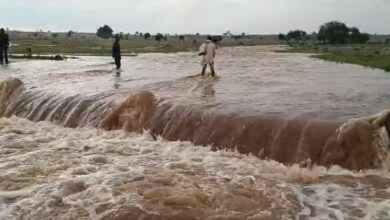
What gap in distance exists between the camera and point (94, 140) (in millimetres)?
11633

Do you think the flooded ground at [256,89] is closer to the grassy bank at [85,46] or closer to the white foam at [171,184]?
the white foam at [171,184]

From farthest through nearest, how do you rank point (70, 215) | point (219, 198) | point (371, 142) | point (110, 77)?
point (110, 77) → point (371, 142) → point (219, 198) → point (70, 215)

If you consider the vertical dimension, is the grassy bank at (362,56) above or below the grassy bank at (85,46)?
above

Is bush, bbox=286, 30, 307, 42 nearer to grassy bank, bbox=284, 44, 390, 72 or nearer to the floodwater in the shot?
grassy bank, bbox=284, 44, 390, 72

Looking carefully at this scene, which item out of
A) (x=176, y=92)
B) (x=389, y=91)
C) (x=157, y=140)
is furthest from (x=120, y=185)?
(x=389, y=91)

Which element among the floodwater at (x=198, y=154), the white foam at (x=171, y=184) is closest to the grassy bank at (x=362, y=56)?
the floodwater at (x=198, y=154)

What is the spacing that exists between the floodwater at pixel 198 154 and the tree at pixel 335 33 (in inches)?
2379

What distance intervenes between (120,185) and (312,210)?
277cm

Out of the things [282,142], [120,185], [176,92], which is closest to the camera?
[120,185]

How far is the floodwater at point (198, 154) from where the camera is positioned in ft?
23.4

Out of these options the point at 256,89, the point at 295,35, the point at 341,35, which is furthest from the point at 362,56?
the point at 295,35

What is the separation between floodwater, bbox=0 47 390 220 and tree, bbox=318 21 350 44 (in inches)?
2379

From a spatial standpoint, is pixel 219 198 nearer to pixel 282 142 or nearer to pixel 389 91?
pixel 282 142

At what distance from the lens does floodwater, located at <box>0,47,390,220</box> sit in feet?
23.4
